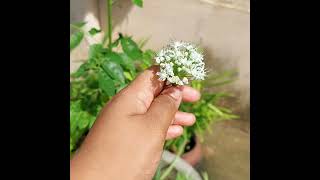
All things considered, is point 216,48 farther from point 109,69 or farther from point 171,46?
point 171,46

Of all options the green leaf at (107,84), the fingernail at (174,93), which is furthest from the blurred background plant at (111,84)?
the fingernail at (174,93)

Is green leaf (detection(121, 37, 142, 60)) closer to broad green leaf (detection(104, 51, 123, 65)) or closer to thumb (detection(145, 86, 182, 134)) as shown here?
broad green leaf (detection(104, 51, 123, 65))

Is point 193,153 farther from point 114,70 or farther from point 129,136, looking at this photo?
point 129,136

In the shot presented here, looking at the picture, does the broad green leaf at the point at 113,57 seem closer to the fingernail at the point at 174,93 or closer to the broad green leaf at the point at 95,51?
the broad green leaf at the point at 95,51

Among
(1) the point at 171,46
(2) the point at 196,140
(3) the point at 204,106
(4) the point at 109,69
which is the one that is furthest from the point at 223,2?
(1) the point at 171,46

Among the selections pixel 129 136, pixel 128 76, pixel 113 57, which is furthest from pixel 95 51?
pixel 129 136

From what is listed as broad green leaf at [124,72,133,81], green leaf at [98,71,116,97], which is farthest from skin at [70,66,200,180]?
broad green leaf at [124,72,133,81]
